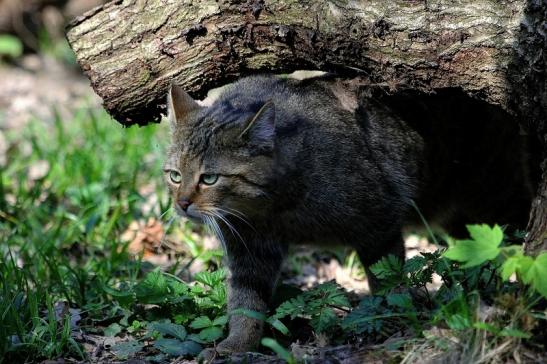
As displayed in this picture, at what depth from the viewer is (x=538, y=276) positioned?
2609mm

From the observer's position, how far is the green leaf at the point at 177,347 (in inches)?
130

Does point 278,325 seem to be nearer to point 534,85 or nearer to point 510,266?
point 510,266

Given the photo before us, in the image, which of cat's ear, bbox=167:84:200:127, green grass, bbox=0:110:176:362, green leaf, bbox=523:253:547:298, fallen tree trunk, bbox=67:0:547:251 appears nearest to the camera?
green leaf, bbox=523:253:547:298

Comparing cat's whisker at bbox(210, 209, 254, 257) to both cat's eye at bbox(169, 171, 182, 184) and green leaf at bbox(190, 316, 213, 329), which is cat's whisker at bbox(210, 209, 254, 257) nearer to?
cat's eye at bbox(169, 171, 182, 184)

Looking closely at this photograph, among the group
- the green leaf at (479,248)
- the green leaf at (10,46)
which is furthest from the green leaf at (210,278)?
the green leaf at (10,46)

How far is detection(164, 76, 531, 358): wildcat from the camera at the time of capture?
353cm

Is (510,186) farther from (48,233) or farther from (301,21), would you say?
(48,233)

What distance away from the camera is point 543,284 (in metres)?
2.59

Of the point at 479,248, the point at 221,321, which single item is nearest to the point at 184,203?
the point at 221,321

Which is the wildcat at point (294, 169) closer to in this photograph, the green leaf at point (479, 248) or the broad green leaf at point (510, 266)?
the green leaf at point (479, 248)

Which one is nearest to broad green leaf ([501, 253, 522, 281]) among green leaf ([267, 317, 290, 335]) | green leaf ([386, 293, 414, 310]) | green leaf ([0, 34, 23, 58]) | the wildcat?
green leaf ([386, 293, 414, 310])

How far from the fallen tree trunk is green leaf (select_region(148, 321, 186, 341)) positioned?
115 centimetres

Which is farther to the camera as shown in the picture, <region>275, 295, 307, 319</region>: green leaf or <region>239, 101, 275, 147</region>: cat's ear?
<region>239, 101, 275, 147</region>: cat's ear

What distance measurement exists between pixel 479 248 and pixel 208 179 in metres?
1.35
